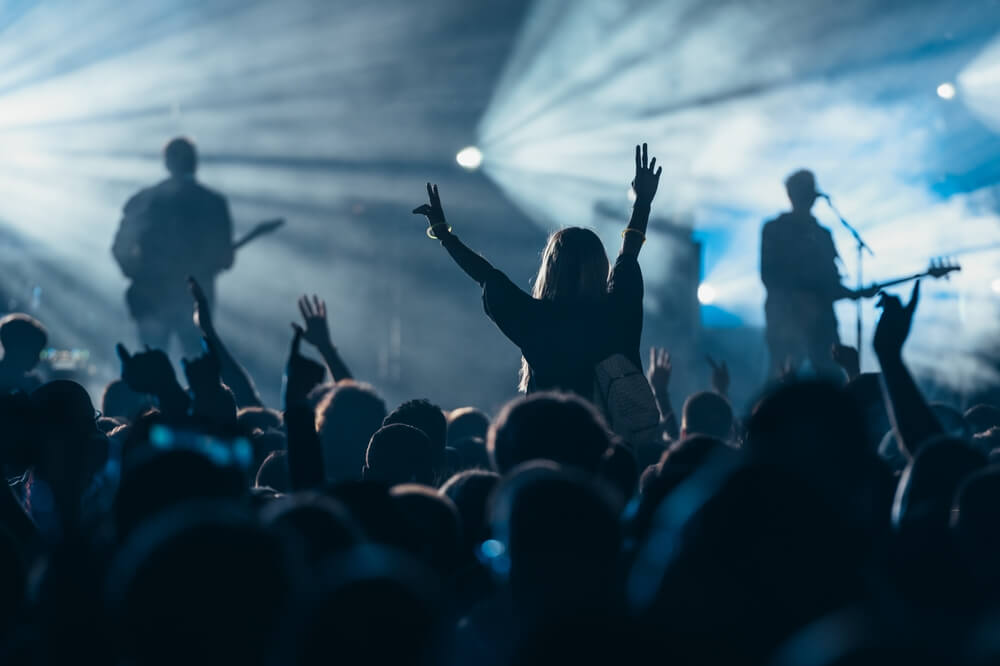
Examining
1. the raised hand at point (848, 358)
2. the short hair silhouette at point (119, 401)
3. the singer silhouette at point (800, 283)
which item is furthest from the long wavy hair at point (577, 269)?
the singer silhouette at point (800, 283)

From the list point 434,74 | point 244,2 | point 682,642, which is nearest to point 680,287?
point 434,74

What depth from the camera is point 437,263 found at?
34.7 feet

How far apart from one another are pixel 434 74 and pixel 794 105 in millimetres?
4061

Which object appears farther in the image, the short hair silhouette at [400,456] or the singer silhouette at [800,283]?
the singer silhouette at [800,283]

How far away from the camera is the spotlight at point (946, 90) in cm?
1002

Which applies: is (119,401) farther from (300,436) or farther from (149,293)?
(300,436)

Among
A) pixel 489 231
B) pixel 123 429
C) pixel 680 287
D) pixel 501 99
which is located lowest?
pixel 123 429

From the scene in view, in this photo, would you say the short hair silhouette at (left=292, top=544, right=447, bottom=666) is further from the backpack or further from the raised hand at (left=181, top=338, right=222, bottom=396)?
the backpack

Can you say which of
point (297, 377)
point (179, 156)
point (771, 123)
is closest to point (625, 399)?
point (297, 377)

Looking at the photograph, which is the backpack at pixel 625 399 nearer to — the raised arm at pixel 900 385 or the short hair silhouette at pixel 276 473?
the raised arm at pixel 900 385

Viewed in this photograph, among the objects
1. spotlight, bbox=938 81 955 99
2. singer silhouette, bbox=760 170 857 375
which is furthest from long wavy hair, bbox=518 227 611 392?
spotlight, bbox=938 81 955 99

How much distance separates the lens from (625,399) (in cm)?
352

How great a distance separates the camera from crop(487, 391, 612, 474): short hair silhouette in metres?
2.18

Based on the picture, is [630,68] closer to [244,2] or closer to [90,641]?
[244,2]
